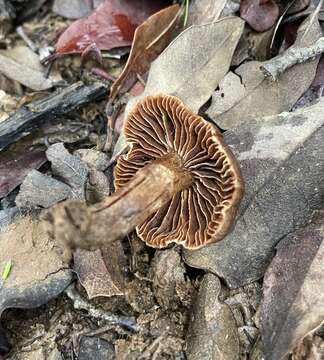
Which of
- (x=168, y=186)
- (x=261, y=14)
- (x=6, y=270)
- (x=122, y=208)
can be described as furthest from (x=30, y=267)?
(x=261, y=14)

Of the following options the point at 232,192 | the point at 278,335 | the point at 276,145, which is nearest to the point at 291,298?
the point at 278,335

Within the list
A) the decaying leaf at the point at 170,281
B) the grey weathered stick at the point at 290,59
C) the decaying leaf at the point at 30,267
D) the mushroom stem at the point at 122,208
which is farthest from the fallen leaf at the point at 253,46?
the decaying leaf at the point at 30,267

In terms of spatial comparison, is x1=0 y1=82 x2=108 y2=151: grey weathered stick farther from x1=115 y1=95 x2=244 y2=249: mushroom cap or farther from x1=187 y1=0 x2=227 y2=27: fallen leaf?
x1=187 y1=0 x2=227 y2=27: fallen leaf

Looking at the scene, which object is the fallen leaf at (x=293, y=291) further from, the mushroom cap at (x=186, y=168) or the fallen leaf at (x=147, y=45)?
the fallen leaf at (x=147, y=45)

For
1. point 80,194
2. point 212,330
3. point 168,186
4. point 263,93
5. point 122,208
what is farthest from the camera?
point 263,93

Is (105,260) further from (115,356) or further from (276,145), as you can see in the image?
(276,145)

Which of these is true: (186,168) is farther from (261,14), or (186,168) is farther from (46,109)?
Answer: (261,14)

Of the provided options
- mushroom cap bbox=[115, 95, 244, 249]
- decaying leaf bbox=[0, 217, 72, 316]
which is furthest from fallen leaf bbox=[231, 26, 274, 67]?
Answer: decaying leaf bbox=[0, 217, 72, 316]
